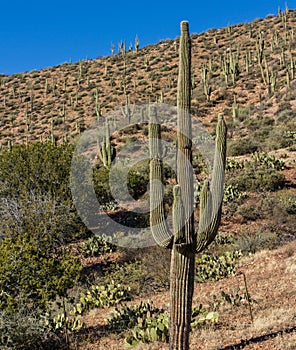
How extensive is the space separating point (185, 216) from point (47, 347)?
11.6 feet

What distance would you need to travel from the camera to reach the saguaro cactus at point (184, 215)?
569cm

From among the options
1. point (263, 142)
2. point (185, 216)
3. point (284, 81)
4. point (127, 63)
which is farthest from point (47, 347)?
point (127, 63)

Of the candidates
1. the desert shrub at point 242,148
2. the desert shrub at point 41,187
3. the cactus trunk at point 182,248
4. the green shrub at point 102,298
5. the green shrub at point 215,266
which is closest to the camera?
the cactus trunk at point 182,248

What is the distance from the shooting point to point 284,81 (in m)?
33.5

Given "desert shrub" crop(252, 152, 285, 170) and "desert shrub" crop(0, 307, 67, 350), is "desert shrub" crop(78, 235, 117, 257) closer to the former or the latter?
"desert shrub" crop(0, 307, 67, 350)

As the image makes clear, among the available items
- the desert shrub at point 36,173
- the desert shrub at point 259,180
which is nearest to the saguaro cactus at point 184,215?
the desert shrub at point 36,173

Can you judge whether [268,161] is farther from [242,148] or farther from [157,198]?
[157,198]

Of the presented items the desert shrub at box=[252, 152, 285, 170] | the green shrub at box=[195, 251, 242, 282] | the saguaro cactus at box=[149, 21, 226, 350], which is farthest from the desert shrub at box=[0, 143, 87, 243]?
the desert shrub at box=[252, 152, 285, 170]

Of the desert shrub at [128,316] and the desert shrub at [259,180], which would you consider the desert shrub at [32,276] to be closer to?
the desert shrub at [128,316]

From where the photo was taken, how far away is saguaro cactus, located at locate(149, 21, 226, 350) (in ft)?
18.7

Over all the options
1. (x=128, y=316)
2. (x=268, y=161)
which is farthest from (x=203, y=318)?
(x=268, y=161)

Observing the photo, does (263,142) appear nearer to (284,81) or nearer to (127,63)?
(284,81)

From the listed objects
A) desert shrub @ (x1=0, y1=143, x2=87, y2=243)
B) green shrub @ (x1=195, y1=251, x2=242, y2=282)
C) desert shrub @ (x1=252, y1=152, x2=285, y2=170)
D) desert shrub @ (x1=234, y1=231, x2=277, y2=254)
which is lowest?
green shrub @ (x1=195, y1=251, x2=242, y2=282)

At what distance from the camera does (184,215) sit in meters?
5.69
